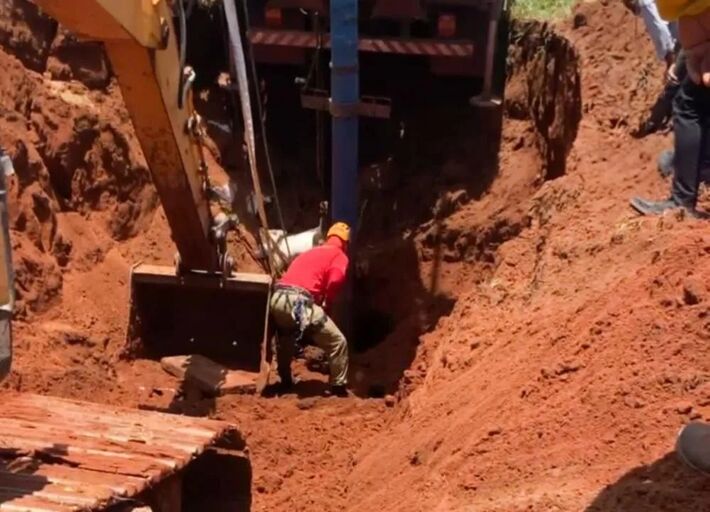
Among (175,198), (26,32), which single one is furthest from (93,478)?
(26,32)

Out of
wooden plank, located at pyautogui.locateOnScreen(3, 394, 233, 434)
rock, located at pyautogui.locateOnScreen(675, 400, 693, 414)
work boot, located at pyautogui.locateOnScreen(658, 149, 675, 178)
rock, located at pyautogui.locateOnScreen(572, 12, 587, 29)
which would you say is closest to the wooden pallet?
wooden plank, located at pyautogui.locateOnScreen(3, 394, 233, 434)

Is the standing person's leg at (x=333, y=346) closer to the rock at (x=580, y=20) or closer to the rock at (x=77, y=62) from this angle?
the rock at (x=77, y=62)

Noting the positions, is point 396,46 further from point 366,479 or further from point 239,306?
point 366,479

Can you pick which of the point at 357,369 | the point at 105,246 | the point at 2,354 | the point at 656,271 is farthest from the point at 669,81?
the point at 2,354

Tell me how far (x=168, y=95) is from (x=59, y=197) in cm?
291

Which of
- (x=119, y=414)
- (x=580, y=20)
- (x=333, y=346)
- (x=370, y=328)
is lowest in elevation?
(x=370, y=328)

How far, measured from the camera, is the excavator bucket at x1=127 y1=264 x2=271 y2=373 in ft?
28.6

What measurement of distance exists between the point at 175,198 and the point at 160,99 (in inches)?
43.5

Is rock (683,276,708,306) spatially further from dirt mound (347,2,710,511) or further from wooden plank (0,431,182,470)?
wooden plank (0,431,182,470)

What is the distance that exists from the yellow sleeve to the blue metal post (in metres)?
4.61

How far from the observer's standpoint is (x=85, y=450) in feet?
16.8

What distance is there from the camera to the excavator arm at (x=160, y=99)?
18.9 feet

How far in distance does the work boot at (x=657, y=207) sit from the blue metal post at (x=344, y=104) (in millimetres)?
2351

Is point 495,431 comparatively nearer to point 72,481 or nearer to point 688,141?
point 72,481
